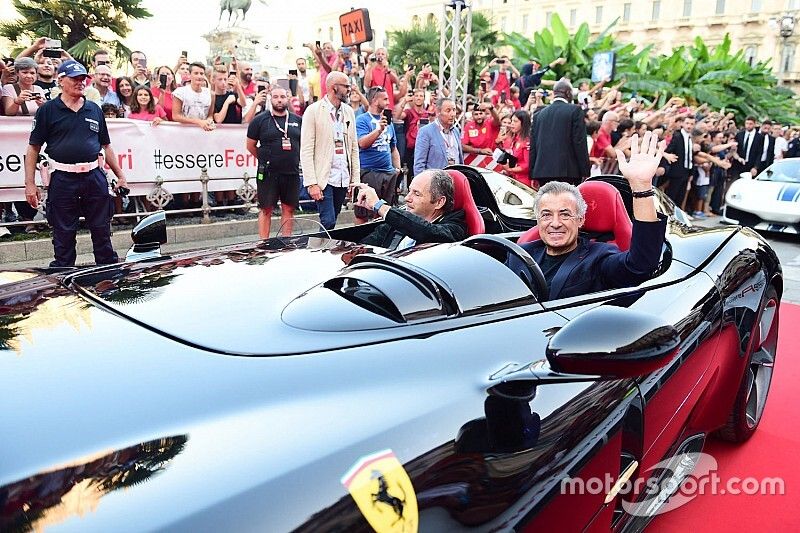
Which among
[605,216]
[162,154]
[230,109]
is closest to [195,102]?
[230,109]

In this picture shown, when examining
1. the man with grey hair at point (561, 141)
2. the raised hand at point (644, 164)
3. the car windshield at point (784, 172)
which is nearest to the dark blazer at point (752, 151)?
the car windshield at point (784, 172)

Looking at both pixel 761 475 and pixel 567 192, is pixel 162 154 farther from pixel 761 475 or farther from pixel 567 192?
pixel 761 475

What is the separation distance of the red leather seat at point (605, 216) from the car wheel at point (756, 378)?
2.18 feet

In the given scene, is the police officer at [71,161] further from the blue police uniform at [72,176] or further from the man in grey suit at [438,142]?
the man in grey suit at [438,142]

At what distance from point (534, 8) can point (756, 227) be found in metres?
65.2

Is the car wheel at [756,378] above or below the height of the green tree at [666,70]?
below

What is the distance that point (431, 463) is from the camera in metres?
1.11

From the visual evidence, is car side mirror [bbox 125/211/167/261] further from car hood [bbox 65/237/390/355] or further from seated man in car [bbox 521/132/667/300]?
seated man in car [bbox 521/132/667/300]

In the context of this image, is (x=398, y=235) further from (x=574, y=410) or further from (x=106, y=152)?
(x=106, y=152)

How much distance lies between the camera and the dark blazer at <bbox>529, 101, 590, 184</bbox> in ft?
21.4

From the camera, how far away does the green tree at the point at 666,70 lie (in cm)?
2175

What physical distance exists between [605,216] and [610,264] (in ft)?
1.86

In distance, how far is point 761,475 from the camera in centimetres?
269

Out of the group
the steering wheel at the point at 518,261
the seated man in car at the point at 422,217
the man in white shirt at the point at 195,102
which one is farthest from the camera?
the man in white shirt at the point at 195,102
